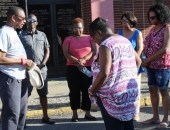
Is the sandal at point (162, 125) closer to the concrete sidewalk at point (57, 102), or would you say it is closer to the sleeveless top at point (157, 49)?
the sleeveless top at point (157, 49)

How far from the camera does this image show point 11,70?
3885 mm

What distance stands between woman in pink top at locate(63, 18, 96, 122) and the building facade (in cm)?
324

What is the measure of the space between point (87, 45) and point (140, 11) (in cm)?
428

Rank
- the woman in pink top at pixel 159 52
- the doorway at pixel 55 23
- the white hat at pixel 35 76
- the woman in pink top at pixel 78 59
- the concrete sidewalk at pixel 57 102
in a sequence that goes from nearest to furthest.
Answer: the white hat at pixel 35 76
the woman in pink top at pixel 159 52
the woman in pink top at pixel 78 59
the concrete sidewalk at pixel 57 102
the doorway at pixel 55 23

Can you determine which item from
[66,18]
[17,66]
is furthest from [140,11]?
[17,66]

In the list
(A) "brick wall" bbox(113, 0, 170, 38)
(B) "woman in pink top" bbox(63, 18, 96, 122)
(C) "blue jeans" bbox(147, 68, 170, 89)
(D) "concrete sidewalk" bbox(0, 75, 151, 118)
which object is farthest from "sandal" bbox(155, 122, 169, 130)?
(A) "brick wall" bbox(113, 0, 170, 38)

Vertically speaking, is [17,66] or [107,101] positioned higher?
[17,66]

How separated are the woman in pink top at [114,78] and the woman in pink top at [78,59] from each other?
2.09m

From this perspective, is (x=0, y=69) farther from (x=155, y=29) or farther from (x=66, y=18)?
(x=66, y=18)

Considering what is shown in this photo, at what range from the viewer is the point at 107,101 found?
325cm

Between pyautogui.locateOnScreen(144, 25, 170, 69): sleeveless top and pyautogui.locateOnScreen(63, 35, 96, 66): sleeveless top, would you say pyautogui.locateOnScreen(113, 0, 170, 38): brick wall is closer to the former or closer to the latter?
pyautogui.locateOnScreen(63, 35, 96, 66): sleeveless top

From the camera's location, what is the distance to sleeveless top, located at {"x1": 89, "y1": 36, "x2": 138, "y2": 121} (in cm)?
316

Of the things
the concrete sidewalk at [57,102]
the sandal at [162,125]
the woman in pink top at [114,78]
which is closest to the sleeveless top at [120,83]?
the woman in pink top at [114,78]

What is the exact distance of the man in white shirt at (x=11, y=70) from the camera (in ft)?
12.5
